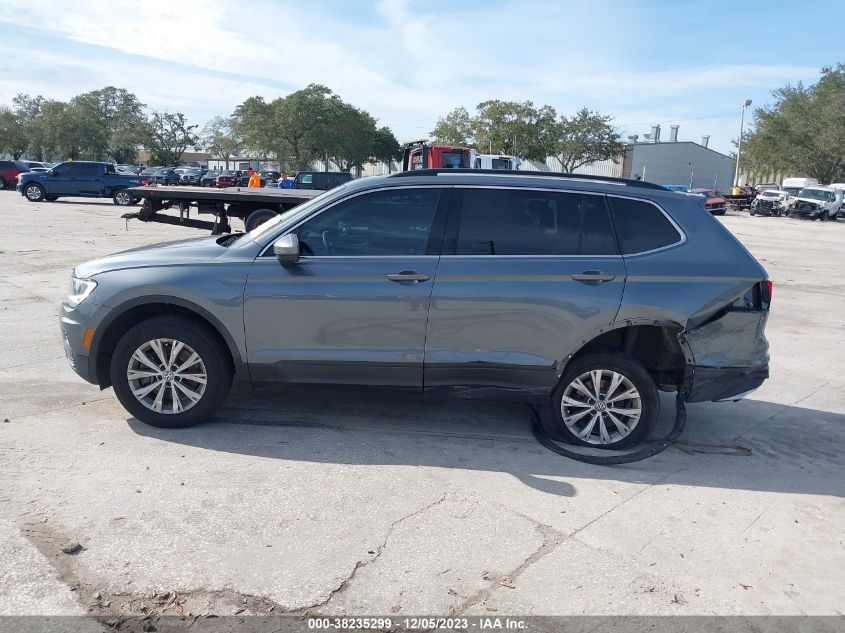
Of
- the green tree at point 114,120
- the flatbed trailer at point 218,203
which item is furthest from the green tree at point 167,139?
the flatbed trailer at point 218,203

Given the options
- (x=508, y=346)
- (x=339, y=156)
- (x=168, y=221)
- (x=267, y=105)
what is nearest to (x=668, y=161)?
(x=339, y=156)

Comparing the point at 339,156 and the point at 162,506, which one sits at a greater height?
the point at 339,156

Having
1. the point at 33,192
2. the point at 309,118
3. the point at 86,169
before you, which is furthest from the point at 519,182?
the point at 309,118

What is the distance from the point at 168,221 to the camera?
534 inches

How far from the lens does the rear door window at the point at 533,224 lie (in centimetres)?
489

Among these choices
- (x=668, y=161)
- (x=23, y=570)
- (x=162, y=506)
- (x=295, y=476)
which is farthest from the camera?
(x=668, y=161)

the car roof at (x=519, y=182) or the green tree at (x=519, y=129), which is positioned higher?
the green tree at (x=519, y=129)

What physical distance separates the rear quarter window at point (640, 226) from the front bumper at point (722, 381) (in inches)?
36.5

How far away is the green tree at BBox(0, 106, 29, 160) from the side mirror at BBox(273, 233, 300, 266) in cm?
8693

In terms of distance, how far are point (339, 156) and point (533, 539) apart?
61.8m

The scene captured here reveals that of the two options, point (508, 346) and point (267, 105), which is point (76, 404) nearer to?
point (508, 346)

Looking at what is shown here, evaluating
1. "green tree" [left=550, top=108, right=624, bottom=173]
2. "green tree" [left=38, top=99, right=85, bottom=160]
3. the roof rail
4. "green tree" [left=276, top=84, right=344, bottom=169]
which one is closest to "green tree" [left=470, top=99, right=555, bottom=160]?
"green tree" [left=550, top=108, right=624, bottom=173]

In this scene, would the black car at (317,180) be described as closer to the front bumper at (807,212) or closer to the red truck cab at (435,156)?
the red truck cab at (435,156)

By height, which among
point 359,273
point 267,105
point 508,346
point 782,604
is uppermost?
point 267,105
